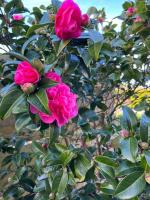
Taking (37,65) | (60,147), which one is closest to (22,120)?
(60,147)

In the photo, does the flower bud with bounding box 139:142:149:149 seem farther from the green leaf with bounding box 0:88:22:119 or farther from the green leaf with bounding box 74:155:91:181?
the green leaf with bounding box 0:88:22:119

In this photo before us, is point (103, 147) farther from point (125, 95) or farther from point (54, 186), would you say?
point (54, 186)

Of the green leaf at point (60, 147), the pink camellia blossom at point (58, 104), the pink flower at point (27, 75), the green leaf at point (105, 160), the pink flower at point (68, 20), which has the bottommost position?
the green leaf at point (105, 160)

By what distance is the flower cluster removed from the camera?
831 mm

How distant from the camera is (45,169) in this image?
118 cm

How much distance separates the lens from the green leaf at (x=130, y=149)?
2.91 feet

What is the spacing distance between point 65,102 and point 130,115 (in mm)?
274

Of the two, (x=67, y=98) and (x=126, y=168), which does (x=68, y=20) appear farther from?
(x=126, y=168)

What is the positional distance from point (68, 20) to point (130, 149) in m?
0.40

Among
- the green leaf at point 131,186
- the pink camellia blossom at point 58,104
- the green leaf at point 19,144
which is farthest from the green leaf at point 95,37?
the green leaf at point 19,144

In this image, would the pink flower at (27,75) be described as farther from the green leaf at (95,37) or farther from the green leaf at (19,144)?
the green leaf at (19,144)

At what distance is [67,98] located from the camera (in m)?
0.89

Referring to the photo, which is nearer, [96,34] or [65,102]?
[65,102]

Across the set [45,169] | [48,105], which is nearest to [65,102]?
[48,105]
